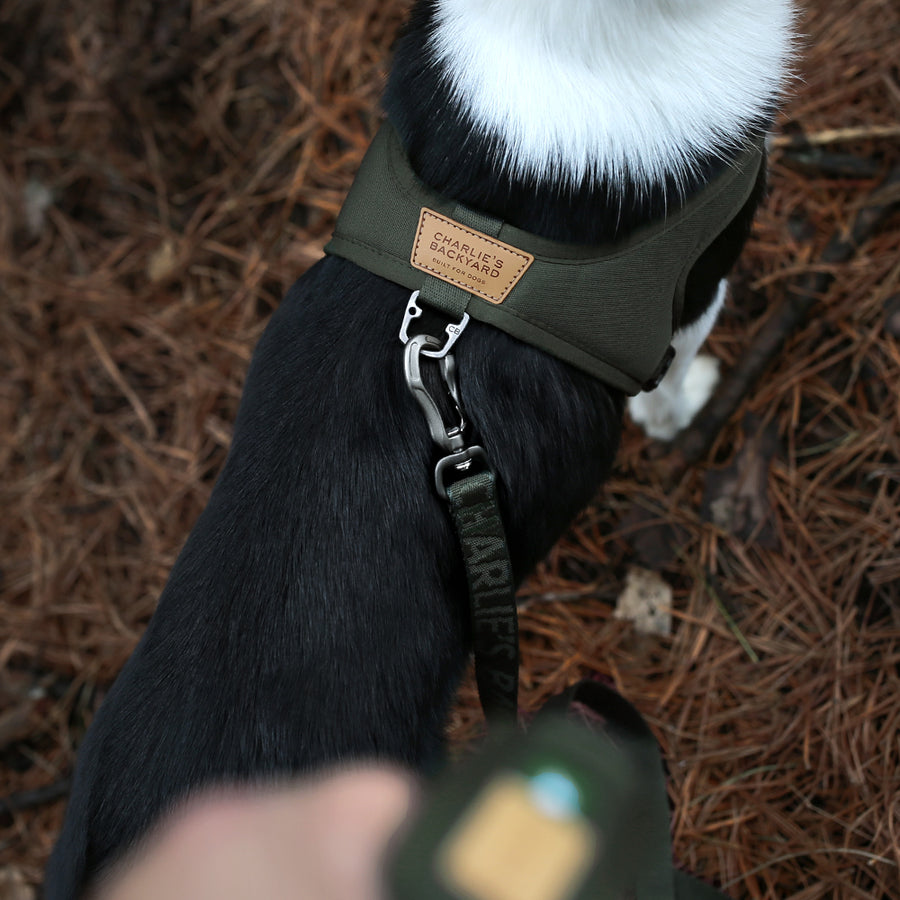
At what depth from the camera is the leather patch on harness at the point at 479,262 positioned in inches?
35.6

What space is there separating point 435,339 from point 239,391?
0.94 metres

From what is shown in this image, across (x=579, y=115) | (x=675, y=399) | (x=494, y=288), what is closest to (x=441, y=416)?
(x=494, y=288)

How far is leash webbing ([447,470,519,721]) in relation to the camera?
0.88 meters

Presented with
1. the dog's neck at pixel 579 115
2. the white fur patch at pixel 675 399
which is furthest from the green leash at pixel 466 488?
the white fur patch at pixel 675 399

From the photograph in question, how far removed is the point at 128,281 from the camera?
1885 mm

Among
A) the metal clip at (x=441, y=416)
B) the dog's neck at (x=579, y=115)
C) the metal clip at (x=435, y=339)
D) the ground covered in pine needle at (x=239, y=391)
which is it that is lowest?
the ground covered in pine needle at (x=239, y=391)

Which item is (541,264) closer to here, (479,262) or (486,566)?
(479,262)

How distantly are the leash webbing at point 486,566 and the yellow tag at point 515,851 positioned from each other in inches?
7.4

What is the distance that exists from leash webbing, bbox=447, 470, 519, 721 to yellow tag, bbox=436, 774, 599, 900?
19 cm

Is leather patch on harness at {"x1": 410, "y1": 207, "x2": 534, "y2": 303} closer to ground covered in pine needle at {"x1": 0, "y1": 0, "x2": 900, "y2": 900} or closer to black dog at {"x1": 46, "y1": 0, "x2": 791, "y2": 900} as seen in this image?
black dog at {"x1": 46, "y1": 0, "x2": 791, "y2": 900}

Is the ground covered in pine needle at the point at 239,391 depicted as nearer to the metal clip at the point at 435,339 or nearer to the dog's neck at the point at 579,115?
the dog's neck at the point at 579,115

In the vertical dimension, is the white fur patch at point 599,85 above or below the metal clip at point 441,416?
above

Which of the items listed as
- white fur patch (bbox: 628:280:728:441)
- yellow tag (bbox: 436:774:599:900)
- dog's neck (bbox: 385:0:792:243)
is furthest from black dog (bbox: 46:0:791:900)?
white fur patch (bbox: 628:280:728:441)

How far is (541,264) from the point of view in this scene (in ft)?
2.99
